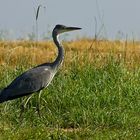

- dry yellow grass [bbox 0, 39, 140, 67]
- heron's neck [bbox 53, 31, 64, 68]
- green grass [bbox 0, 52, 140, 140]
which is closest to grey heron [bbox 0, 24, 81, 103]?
heron's neck [bbox 53, 31, 64, 68]

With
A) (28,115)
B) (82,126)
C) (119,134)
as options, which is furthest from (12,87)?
(119,134)

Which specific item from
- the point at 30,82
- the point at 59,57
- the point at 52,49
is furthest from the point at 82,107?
the point at 52,49

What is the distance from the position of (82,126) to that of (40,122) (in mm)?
534

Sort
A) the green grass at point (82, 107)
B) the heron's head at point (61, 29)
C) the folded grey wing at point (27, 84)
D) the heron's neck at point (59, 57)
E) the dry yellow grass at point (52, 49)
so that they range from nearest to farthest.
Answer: the green grass at point (82, 107), the folded grey wing at point (27, 84), the heron's neck at point (59, 57), the heron's head at point (61, 29), the dry yellow grass at point (52, 49)

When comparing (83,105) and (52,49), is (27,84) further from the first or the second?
(52,49)

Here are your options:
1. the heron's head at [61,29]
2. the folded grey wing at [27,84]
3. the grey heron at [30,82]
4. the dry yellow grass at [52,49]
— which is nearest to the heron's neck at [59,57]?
the grey heron at [30,82]

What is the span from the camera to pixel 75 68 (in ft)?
32.9

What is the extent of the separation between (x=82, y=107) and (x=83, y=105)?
4.1 inches

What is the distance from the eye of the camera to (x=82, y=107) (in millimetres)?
8672

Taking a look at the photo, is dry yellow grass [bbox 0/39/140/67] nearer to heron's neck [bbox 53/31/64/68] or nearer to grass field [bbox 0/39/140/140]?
grass field [bbox 0/39/140/140]

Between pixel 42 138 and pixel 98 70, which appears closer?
pixel 42 138

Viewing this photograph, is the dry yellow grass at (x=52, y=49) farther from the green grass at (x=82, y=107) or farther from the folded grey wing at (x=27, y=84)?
the folded grey wing at (x=27, y=84)

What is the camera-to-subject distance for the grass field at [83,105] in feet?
24.5

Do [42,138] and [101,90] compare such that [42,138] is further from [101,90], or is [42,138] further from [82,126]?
[101,90]
